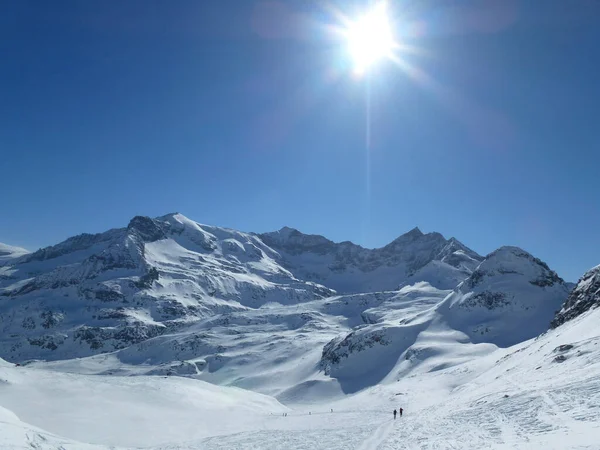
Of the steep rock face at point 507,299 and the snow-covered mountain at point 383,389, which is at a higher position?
the steep rock face at point 507,299

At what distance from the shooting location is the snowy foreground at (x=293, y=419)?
867 inches

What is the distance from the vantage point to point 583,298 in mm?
65438

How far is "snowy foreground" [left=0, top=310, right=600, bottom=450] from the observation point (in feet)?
72.3

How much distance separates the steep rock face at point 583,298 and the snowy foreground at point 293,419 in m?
14.9

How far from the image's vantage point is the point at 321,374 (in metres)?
127

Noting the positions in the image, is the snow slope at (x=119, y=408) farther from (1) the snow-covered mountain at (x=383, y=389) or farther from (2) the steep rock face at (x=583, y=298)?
(2) the steep rock face at (x=583, y=298)

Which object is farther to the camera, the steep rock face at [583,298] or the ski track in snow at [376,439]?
the steep rock face at [583,298]

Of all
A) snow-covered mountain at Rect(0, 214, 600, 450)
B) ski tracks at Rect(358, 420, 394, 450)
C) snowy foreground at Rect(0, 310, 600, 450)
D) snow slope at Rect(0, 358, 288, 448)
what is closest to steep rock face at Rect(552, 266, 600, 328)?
snow-covered mountain at Rect(0, 214, 600, 450)

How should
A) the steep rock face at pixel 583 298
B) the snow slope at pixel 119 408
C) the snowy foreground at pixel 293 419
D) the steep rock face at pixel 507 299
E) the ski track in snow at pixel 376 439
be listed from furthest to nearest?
the steep rock face at pixel 507 299 < the steep rock face at pixel 583 298 < the snow slope at pixel 119 408 < the ski track in snow at pixel 376 439 < the snowy foreground at pixel 293 419

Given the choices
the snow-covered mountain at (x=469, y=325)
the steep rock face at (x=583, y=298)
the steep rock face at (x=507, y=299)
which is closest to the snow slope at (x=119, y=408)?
the steep rock face at (x=583, y=298)

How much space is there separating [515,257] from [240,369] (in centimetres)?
10906

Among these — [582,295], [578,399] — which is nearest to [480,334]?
[582,295]

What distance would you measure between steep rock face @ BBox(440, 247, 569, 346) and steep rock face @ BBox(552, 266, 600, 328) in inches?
1965

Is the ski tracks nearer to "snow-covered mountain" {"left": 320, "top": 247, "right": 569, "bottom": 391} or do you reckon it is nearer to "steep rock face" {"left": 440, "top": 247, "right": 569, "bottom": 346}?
"snow-covered mountain" {"left": 320, "top": 247, "right": 569, "bottom": 391}
